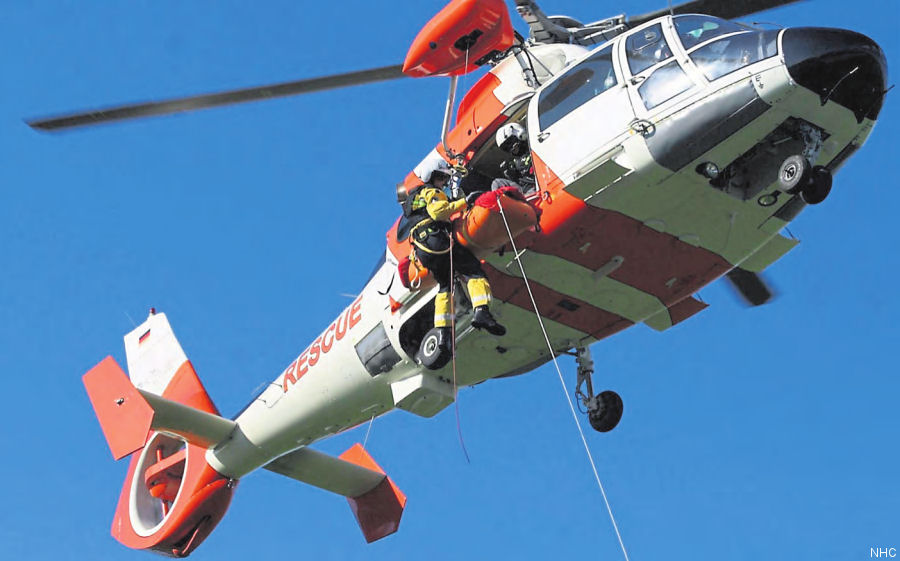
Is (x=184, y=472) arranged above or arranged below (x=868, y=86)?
above

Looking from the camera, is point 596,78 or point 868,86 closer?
point 868,86

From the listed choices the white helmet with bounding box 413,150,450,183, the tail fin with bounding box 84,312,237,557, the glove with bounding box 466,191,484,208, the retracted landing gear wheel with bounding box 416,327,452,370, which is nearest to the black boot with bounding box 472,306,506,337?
the retracted landing gear wheel with bounding box 416,327,452,370

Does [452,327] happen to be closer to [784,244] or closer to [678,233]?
[678,233]

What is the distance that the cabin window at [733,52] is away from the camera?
12.1 m

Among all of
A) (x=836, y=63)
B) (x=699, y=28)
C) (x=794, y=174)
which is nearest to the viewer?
(x=836, y=63)

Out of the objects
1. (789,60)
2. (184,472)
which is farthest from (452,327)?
(184,472)

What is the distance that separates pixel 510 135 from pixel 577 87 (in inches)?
→ 36.3

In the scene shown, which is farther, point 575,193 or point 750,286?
point 750,286

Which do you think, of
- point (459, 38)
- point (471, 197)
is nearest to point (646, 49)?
point (459, 38)

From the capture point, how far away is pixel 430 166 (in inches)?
557

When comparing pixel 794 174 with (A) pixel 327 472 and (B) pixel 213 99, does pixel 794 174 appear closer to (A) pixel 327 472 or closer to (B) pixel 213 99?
(B) pixel 213 99

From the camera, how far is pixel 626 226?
13148 mm

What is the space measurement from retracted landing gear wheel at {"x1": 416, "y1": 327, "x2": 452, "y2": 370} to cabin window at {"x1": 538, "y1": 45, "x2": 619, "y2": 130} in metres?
2.41

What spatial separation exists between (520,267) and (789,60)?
353 centimetres
